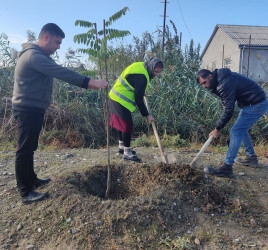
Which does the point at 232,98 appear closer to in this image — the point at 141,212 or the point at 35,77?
the point at 141,212

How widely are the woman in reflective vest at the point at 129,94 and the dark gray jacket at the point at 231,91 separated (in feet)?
2.76

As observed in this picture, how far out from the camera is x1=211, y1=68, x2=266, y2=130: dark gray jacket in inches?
144

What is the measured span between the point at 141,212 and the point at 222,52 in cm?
1854

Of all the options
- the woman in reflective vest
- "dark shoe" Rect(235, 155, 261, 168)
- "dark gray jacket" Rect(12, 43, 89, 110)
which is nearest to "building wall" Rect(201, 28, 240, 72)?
"dark shoe" Rect(235, 155, 261, 168)

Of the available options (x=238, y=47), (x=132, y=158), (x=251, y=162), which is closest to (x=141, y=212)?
(x=132, y=158)

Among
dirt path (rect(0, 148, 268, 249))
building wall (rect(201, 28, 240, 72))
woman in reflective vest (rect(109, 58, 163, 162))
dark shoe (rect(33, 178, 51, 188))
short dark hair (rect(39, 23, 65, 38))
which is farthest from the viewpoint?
building wall (rect(201, 28, 240, 72))

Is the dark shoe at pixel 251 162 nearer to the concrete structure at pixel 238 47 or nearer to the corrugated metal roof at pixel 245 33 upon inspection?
the concrete structure at pixel 238 47

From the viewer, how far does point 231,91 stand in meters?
3.66

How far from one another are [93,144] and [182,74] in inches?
111

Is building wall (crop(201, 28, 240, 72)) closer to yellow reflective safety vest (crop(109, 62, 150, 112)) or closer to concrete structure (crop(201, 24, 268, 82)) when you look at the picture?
concrete structure (crop(201, 24, 268, 82))

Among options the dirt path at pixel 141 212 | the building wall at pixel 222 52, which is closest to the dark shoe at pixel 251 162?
the dirt path at pixel 141 212

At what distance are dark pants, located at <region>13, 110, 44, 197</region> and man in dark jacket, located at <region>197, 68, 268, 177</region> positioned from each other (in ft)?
6.82

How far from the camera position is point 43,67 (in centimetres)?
282

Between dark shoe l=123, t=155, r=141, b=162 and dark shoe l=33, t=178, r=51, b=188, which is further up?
dark shoe l=123, t=155, r=141, b=162
